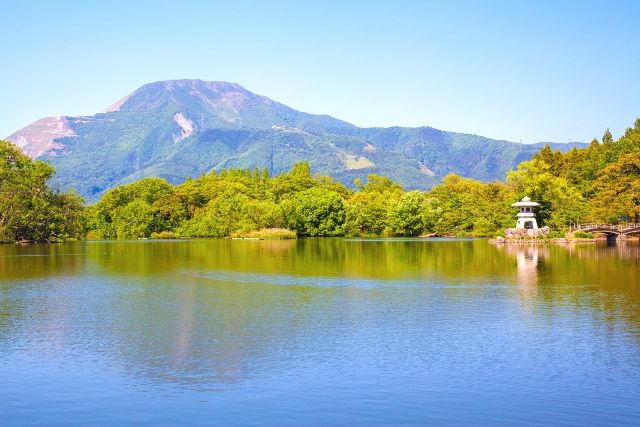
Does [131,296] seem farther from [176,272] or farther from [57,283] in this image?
[176,272]

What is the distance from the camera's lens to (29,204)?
276 feet

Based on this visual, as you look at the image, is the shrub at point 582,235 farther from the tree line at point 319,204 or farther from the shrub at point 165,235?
the shrub at point 165,235

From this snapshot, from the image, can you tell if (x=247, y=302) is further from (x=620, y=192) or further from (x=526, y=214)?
(x=620, y=192)

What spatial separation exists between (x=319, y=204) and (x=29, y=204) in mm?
40895

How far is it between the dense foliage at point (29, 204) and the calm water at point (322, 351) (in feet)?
166

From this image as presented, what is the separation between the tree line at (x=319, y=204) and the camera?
80.9 meters

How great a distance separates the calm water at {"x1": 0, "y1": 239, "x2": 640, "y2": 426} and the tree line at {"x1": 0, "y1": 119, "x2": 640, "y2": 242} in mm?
47017

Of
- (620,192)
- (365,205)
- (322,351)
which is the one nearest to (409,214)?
(365,205)

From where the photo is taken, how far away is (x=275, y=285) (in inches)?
1329

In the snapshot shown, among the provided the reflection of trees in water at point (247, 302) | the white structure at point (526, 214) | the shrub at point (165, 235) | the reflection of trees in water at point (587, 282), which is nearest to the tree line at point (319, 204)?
the shrub at point (165, 235)

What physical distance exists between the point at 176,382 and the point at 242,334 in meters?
5.39

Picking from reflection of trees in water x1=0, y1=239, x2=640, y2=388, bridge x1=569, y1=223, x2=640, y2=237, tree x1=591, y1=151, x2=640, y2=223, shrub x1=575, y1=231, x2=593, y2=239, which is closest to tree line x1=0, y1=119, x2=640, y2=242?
tree x1=591, y1=151, x2=640, y2=223

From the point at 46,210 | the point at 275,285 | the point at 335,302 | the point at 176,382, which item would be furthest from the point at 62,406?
the point at 46,210

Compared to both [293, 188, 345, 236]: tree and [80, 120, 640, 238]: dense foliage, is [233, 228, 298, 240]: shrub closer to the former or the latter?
[80, 120, 640, 238]: dense foliage
